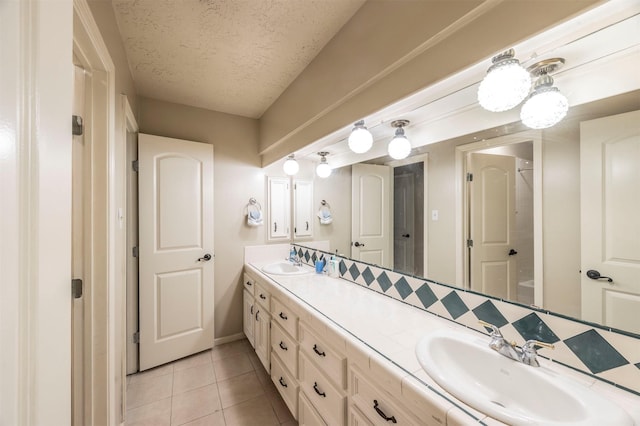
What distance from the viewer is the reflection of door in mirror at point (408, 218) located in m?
1.47

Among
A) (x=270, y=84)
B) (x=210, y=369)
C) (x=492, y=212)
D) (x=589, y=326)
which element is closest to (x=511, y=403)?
(x=589, y=326)

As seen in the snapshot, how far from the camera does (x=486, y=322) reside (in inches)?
41.6

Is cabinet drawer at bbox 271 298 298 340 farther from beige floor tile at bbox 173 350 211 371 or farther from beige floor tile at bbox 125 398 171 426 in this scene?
beige floor tile at bbox 173 350 211 371

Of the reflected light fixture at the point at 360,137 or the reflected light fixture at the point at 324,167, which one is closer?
the reflected light fixture at the point at 360,137

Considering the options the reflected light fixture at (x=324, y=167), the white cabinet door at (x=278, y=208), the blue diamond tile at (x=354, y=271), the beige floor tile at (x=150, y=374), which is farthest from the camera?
the white cabinet door at (x=278, y=208)

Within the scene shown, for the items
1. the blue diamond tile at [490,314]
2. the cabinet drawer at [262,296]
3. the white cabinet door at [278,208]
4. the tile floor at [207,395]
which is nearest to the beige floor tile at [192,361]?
the tile floor at [207,395]

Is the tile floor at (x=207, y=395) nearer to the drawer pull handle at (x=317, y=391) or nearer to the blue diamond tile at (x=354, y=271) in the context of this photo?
the drawer pull handle at (x=317, y=391)

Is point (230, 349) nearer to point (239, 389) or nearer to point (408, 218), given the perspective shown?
point (239, 389)

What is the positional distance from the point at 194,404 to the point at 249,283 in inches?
38.7

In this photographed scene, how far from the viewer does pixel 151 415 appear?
5.60ft

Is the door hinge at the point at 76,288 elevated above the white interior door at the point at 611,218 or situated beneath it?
situated beneath

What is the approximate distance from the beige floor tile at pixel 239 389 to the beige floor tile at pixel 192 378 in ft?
0.49

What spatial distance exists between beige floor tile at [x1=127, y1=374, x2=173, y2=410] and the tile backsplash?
76.5 inches

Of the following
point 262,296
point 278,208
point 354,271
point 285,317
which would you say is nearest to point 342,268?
point 354,271
